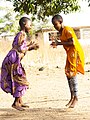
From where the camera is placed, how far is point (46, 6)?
12602mm

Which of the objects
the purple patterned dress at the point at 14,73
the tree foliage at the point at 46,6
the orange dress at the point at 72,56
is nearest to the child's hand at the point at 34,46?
the purple patterned dress at the point at 14,73

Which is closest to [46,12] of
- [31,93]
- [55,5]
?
[55,5]

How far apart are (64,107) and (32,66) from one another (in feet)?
40.1

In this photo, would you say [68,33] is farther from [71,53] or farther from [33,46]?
[33,46]

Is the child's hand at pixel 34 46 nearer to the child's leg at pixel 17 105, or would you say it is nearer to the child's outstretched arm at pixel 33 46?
the child's outstretched arm at pixel 33 46

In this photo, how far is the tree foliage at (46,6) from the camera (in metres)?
11.6

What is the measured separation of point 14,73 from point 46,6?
6186 millimetres

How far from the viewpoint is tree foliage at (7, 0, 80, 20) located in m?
11.6

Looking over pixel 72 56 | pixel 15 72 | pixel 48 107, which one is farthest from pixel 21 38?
pixel 48 107

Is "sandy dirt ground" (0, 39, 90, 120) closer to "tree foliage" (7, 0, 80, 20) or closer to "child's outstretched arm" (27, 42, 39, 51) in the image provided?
"child's outstretched arm" (27, 42, 39, 51)

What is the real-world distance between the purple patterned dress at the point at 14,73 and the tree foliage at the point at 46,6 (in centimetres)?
486

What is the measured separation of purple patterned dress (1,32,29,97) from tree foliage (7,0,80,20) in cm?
486

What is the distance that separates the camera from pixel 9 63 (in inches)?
265

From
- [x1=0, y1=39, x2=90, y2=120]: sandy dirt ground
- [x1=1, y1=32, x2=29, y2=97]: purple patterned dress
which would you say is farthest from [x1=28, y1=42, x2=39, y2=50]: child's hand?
[x1=0, y1=39, x2=90, y2=120]: sandy dirt ground
